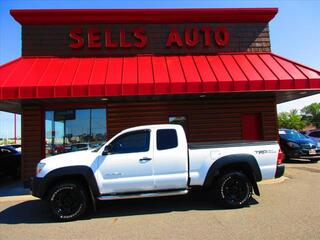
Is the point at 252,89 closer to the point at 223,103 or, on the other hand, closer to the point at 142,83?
the point at 223,103

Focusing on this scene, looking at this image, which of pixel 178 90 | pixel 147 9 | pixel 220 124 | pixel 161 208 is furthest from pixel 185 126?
pixel 161 208

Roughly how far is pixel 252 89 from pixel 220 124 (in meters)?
2.93

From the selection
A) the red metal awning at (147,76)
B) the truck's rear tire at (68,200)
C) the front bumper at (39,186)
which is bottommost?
the truck's rear tire at (68,200)

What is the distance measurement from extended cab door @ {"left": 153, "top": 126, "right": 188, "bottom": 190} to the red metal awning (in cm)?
348

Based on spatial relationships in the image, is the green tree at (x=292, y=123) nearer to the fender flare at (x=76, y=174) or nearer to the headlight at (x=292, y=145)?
the headlight at (x=292, y=145)

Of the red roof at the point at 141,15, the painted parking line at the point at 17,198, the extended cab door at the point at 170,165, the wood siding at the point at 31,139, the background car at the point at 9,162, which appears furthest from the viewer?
the background car at the point at 9,162

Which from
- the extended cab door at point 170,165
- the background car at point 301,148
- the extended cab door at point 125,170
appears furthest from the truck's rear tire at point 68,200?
the background car at point 301,148

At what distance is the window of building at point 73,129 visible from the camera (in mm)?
13656

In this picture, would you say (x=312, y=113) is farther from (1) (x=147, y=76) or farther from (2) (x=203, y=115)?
(1) (x=147, y=76)

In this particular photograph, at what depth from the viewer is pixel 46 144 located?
13.8m

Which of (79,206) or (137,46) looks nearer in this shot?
(79,206)

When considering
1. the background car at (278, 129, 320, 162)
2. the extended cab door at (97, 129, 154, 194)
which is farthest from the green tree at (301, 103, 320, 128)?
the extended cab door at (97, 129, 154, 194)

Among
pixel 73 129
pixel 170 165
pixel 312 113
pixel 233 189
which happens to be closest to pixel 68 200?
pixel 170 165

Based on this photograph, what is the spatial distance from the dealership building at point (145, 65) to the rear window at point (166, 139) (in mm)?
4277
